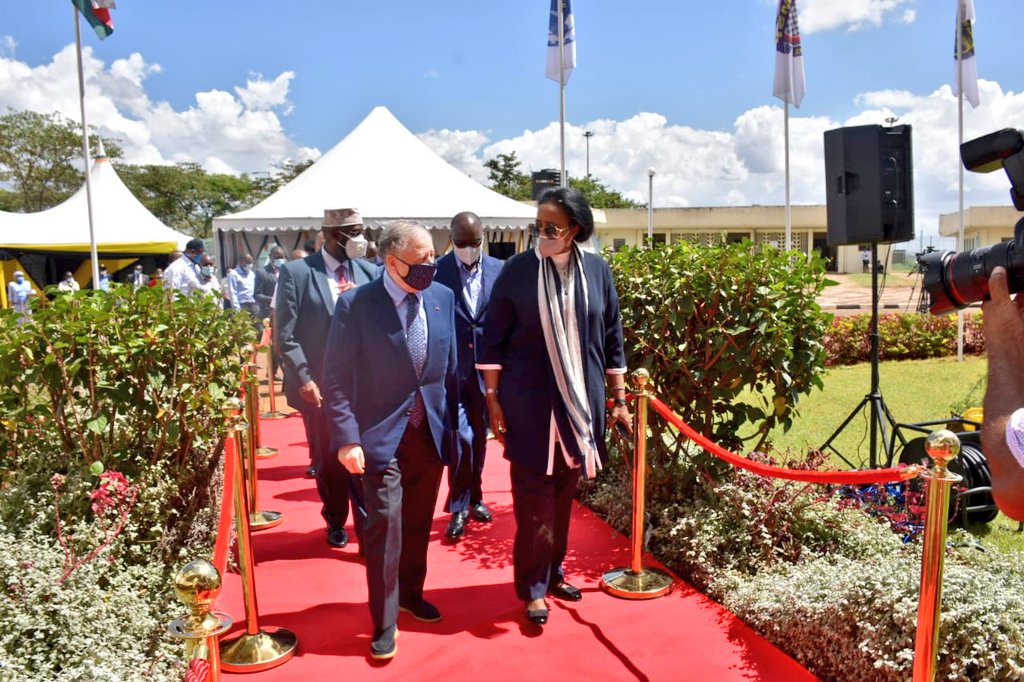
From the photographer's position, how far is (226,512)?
9.46ft

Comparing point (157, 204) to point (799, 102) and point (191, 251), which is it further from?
point (799, 102)

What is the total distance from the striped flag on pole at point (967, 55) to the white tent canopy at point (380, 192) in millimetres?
6784

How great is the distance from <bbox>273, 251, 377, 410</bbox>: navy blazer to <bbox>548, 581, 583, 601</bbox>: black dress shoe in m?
1.80

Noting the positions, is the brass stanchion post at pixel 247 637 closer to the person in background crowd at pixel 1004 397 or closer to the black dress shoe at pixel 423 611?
the black dress shoe at pixel 423 611

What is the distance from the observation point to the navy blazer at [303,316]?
444 centimetres

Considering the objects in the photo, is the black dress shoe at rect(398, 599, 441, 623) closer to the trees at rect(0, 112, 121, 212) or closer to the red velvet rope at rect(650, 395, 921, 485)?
the red velvet rope at rect(650, 395, 921, 485)

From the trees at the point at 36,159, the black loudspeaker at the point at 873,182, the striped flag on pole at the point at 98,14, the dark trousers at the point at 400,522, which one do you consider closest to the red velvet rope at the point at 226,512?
the dark trousers at the point at 400,522

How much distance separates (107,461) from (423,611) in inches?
72.3

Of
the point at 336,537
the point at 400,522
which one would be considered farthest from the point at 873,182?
the point at 336,537

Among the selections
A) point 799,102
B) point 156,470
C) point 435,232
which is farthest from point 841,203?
point 435,232

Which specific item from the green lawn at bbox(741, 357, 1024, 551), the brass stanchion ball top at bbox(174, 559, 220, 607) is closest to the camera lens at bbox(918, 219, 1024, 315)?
the brass stanchion ball top at bbox(174, 559, 220, 607)

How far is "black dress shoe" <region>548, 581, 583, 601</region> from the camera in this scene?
3.78 metres

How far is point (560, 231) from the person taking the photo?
135 inches

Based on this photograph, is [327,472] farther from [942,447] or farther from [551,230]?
[942,447]
